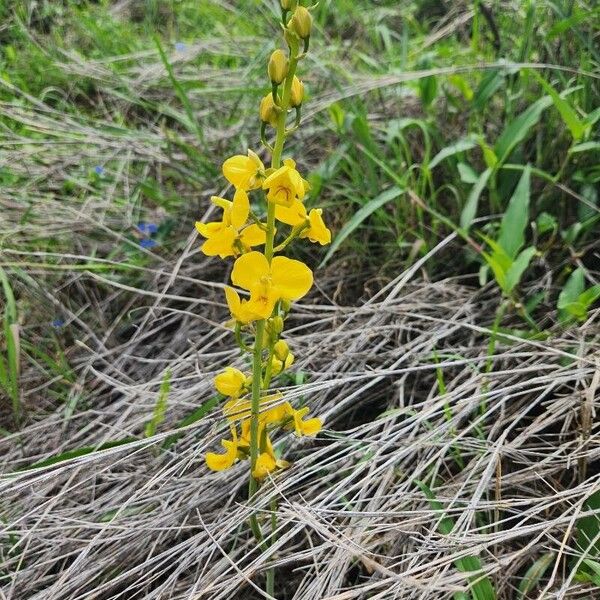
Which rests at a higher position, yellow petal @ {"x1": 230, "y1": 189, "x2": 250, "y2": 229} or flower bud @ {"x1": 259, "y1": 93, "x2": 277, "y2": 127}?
flower bud @ {"x1": 259, "y1": 93, "x2": 277, "y2": 127}

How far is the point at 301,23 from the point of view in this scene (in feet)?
3.10

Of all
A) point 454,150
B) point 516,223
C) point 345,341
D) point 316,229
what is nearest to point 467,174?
point 454,150

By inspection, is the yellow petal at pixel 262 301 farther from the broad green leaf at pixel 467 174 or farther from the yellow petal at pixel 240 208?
the broad green leaf at pixel 467 174

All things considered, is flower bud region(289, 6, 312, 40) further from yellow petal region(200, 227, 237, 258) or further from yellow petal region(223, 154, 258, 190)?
yellow petal region(200, 227, 237, 258)

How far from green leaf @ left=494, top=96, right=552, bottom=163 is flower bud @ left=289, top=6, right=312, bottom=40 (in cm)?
94

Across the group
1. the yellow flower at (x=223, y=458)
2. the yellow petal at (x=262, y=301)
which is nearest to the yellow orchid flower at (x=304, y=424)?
the yellow flower at (x=223, y=458)

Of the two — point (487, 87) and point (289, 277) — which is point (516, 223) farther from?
point (289, 277)

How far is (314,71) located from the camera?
2465mm

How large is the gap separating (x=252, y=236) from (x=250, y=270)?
0.08 meters

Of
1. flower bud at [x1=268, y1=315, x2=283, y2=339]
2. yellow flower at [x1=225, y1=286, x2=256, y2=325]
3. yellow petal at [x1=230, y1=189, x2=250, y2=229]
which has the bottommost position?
flower bud at [x1=268, y1=315, x2=283, y2=339]

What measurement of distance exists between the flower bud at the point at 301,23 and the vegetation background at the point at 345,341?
63 centimetres

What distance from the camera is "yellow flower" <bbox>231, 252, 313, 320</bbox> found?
A: 96 cm

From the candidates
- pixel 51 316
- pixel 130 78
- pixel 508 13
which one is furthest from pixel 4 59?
pixel 508 13

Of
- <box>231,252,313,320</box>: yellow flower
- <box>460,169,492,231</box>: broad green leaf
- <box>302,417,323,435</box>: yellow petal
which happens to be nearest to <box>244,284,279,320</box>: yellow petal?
<box>231,252,313,320</box>: yellow flower
